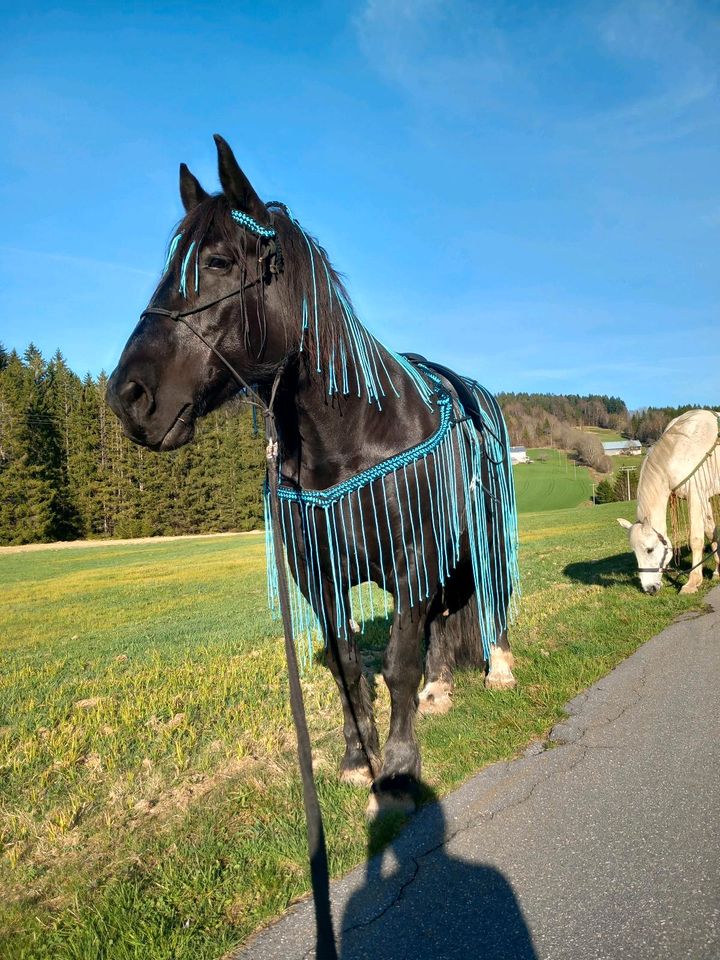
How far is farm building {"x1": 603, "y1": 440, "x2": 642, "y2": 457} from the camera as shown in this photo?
233 feet

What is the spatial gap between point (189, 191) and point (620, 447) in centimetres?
8241

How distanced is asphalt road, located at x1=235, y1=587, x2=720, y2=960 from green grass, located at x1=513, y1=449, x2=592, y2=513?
152 ft

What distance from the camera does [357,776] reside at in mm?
3689

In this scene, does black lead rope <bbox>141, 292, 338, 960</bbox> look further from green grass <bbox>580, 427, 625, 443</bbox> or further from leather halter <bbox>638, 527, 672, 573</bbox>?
green grass <bbox>580, 427, 625, 443</bbox>

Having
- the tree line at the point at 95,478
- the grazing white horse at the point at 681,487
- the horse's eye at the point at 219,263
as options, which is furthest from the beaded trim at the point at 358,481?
the tree line at the point at 95,478

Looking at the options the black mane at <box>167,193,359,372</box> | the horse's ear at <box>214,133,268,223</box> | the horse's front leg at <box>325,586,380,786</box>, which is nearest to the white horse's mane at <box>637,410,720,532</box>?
the horse's front leg at <box>325,586,380,786</box>

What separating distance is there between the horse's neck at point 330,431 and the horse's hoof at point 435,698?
225 cm

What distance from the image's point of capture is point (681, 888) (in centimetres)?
253

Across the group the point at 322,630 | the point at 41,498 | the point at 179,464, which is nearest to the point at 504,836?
the point at 322,630

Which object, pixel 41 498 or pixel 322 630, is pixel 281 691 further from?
pixel 41 498

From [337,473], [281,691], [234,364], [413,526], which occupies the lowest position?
[281,691]

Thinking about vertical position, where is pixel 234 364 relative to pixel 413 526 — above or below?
above

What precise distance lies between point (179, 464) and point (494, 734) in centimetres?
3874

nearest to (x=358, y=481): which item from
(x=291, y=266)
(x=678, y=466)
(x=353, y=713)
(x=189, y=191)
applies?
(x=291, y=266)
